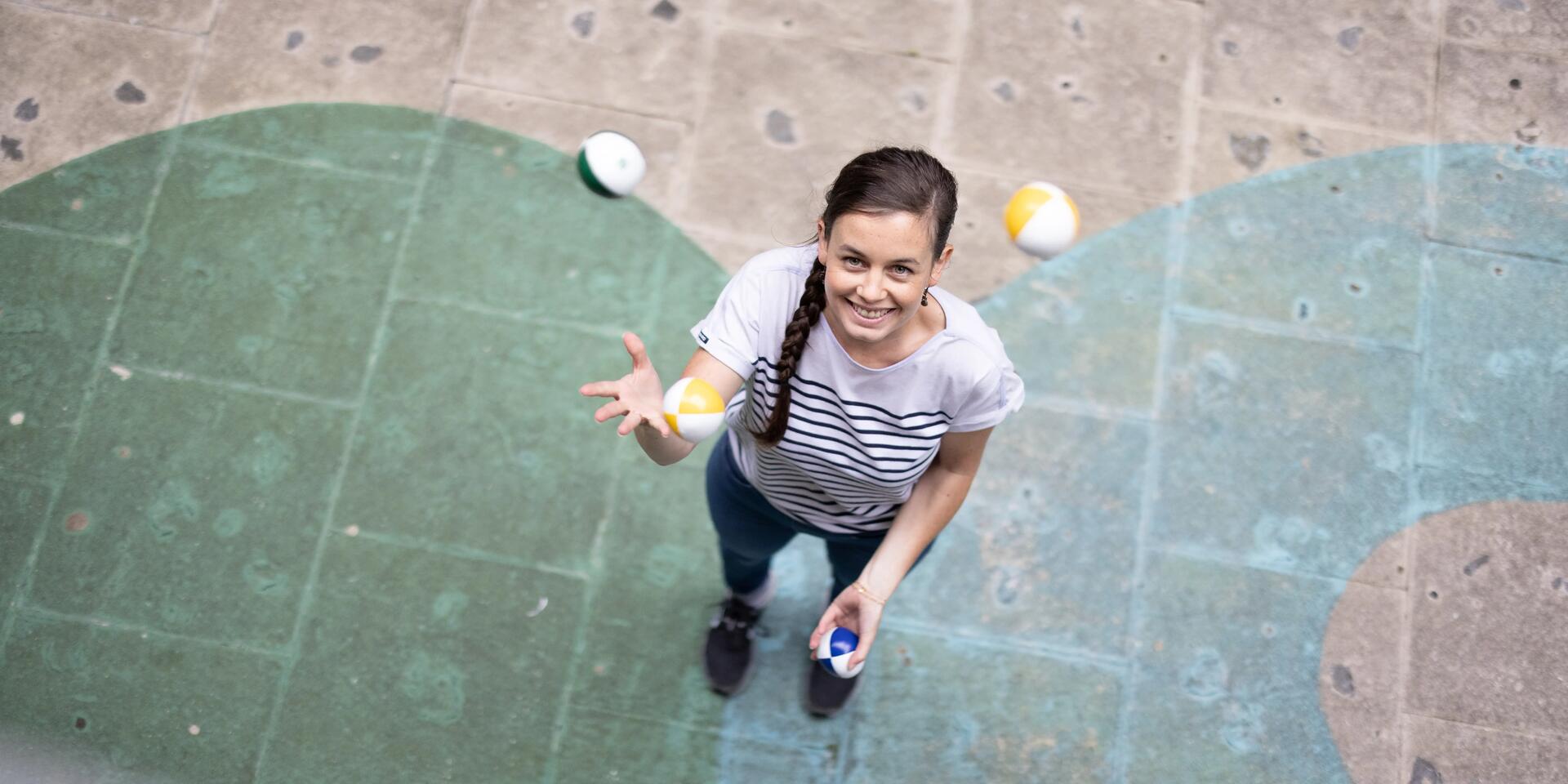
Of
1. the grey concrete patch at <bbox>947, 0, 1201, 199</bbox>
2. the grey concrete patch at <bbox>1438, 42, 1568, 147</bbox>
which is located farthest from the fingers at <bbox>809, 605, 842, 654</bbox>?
the grey concrete patch at <bbox>1438, 42, 1568, 147</bbox>

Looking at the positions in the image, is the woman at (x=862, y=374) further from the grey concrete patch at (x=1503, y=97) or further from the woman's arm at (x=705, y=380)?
the grey concrete patch at (x=1503, y=97)

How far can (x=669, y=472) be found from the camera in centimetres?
379

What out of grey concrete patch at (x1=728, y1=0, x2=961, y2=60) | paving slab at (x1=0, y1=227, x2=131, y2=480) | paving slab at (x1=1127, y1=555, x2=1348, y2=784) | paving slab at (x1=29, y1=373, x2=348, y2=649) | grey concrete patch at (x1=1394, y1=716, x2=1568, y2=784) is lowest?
grey concrete patch at (x1=1394, y1=716, x2=1568, y2=784)

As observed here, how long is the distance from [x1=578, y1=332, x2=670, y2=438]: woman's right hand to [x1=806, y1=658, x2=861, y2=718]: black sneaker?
5.06 feet

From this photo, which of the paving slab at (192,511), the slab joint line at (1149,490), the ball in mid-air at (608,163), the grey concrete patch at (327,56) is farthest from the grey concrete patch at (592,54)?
the slab joint line at (1149,490)

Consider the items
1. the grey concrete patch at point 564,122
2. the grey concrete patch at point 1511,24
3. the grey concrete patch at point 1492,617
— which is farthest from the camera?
the grey concrete patch at point 1511,24

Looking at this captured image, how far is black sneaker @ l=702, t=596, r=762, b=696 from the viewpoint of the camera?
3535 mm

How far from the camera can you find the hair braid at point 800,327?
7.18ft

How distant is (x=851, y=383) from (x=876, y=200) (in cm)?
38

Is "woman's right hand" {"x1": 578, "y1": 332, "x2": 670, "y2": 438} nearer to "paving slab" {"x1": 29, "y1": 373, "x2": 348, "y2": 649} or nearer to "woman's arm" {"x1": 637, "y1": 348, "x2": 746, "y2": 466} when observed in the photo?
"woman's arm" {"x1": 637, "y1": 348, "x2": 746, "y2": 466}

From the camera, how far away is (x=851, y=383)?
2258mm

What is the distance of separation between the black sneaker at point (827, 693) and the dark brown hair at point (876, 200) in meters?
1.54

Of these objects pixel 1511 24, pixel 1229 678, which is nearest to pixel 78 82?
pixel 1229 678

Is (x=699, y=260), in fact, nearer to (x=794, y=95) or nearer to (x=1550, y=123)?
(x=794, y=95)
